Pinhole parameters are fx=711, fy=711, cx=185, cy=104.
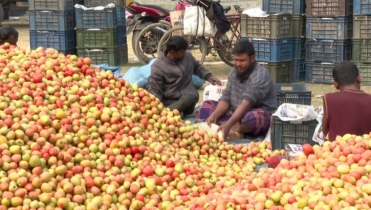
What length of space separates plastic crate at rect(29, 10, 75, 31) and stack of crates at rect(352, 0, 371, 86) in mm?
4832

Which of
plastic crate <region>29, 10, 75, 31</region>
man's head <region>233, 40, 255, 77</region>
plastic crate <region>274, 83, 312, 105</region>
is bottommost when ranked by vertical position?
plastic crate <region>274, 83, 312, 105</region>

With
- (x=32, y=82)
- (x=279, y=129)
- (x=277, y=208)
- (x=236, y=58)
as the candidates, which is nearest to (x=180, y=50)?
(x=236, y=58)

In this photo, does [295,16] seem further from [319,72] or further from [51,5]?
[51,5]

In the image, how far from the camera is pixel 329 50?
1075 cm

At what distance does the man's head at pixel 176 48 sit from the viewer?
7.88 meters

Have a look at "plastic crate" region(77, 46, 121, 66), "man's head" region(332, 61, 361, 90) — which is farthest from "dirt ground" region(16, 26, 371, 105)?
"man's head" region(332, 61, 361, 90)

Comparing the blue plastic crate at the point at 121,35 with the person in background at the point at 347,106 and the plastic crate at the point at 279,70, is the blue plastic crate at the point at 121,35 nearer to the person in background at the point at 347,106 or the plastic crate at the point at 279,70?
the plastic crate at the point at 279,70

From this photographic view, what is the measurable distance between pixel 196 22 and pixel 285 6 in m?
1.48

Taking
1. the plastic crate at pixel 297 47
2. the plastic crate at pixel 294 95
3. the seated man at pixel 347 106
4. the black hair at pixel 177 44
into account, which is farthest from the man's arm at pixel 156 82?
the plastic crate at pixel 297 47

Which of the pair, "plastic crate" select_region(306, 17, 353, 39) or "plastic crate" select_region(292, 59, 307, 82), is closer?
"plastic crate" select_region(306, 17, 353, 39)

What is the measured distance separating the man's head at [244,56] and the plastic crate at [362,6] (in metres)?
3.76

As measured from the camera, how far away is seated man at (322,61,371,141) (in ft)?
17.4

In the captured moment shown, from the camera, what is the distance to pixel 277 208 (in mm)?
3957

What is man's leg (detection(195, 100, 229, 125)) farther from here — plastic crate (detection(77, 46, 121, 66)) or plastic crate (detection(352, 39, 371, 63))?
plastic crate (detection(77, 46, 121, 66))
